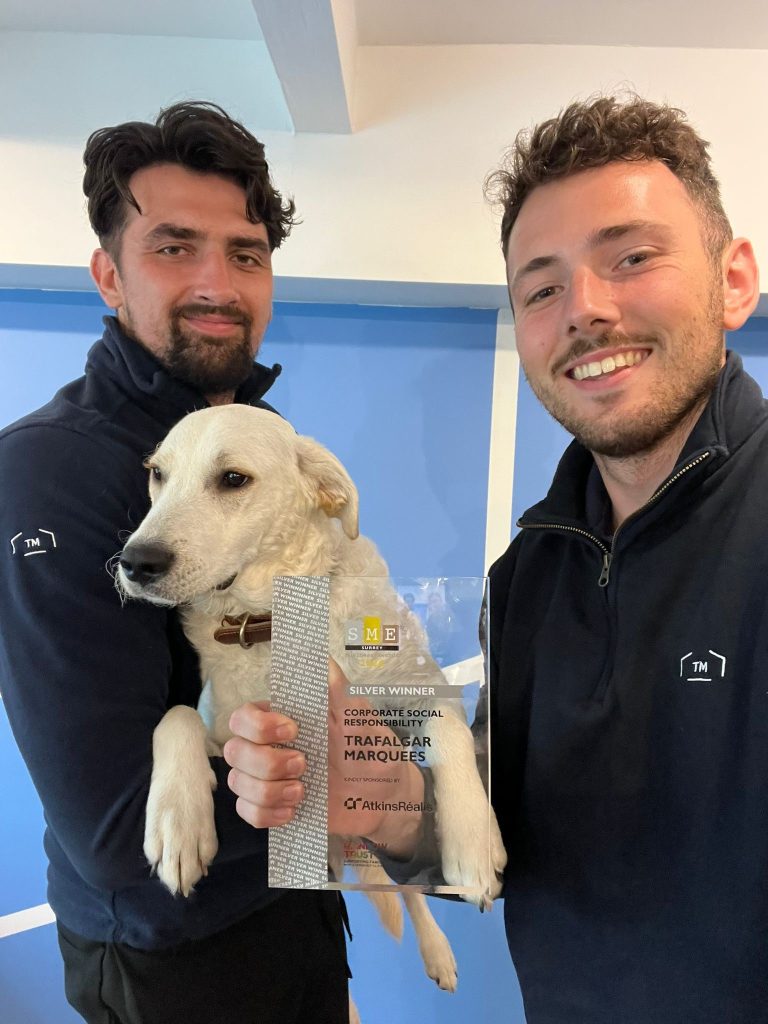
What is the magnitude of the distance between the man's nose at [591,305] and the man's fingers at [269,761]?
824mm

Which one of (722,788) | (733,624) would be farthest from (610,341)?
(722,788)

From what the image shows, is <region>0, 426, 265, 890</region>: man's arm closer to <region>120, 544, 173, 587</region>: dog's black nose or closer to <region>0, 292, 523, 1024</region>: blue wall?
<region>120, 544, 173, 587</region>: dog's black nose

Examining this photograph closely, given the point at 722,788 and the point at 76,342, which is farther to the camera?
the point at 76,342

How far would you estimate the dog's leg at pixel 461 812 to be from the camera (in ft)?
2.96

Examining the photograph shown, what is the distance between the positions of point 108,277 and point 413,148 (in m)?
1.12

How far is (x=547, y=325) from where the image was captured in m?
1.17

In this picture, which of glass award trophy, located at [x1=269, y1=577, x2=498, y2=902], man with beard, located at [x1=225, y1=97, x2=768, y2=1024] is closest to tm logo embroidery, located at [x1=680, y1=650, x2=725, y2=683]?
man with beard, located at [x1=225, y1=97, x2=768, y2=1024]

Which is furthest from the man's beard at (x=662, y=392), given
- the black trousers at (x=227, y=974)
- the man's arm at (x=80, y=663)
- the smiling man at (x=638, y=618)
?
the black trousers at (x=227, y=974)

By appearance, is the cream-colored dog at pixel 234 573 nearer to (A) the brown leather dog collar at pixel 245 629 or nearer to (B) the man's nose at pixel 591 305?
(A) the brown leather dog collar at pixel 245 629

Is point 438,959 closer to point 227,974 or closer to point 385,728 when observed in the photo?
point 227,974

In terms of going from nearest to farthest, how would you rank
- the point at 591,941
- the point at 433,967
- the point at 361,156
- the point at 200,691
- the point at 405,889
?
the point at 405,889, the point at 591,941, the point at 200,691, the point at 433,967, the point at 361,156

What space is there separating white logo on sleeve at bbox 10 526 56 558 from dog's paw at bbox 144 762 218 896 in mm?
408

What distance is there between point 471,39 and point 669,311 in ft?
4.88

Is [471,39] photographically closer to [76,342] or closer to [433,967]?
[76,342]
